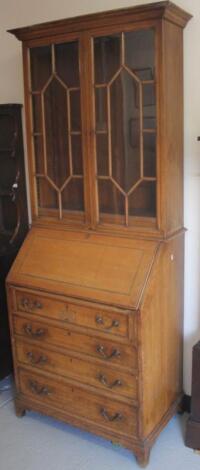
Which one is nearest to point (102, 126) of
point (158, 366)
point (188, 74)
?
point (188, 74)

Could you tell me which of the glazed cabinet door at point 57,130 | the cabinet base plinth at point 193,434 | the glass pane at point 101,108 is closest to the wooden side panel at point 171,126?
the glass pane at point 101,108

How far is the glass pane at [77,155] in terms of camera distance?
2.36 metres

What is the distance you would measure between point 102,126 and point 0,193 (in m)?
0.98

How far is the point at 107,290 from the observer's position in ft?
7.01

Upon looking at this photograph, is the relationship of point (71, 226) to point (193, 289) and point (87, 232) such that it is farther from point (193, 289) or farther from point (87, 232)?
point (193, 289)

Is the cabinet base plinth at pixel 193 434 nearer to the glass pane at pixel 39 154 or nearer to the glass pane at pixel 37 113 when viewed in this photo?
the glass pane at pixel 39 154

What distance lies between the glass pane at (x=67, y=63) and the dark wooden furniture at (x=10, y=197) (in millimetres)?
561

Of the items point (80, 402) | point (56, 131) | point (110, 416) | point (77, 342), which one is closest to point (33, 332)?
point (77, 342)

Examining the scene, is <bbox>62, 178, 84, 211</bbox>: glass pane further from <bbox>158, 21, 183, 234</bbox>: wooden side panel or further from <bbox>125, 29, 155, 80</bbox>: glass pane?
<bbox>125, 29, 155, 80</bbox>: glass pane

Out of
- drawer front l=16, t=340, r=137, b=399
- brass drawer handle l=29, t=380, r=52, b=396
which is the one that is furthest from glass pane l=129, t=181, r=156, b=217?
brass drawer handle l=29, t=380, r=52, b=396

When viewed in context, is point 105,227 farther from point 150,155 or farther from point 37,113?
point 37,113

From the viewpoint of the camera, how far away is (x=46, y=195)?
2.54m

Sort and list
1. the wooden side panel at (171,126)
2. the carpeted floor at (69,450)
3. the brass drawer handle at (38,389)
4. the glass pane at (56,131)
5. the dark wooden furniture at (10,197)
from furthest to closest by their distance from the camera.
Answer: the dark wooden furniture at (10,197) < the brass drawer handle at (38,389) < the glass pane at (56,131) < the carpeted floor at (69,450) < the wooden side panel at (171,126)

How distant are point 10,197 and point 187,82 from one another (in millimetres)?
1297
